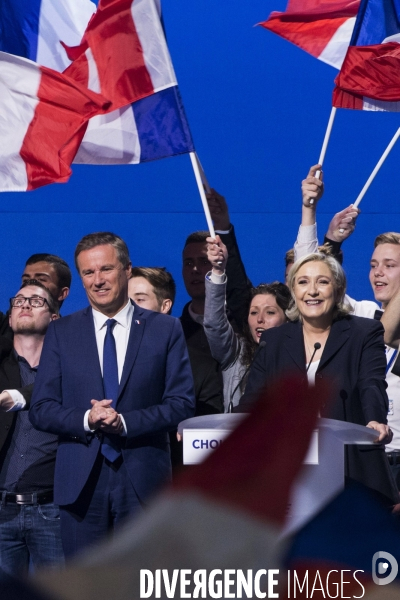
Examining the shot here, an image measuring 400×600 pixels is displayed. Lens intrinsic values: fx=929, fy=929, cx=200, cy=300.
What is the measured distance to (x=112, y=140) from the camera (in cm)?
464

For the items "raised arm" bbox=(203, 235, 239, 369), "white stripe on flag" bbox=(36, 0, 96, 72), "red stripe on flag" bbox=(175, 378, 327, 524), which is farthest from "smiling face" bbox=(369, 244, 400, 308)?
"red stripe on flag" bbox=(175, 378, 327, 524)

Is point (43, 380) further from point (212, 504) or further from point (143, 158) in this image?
point (212, 504)

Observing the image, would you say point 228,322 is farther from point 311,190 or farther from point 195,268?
point 311,190

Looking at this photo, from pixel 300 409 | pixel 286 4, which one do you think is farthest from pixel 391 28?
pixel 300 409

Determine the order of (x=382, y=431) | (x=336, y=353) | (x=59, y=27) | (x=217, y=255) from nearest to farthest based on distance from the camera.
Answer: (x=382, y=431), (x=336, y=353), (x=217, y=255), (x=59, y=27)

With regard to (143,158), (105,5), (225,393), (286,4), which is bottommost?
(225,393)

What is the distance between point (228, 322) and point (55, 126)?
1340mm

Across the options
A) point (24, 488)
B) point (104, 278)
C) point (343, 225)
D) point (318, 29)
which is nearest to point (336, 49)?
point (318, 29)

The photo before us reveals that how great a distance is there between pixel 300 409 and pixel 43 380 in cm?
296

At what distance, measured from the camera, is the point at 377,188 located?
5.71 meters

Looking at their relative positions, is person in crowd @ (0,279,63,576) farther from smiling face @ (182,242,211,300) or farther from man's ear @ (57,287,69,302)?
smiling face @ (182,242,211,300)

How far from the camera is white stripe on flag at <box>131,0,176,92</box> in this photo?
453cm

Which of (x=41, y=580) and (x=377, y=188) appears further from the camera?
(x=377, y=188)

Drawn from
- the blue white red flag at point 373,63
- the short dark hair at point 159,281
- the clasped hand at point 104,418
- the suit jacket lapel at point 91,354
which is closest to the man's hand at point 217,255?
the short dark hair at point 159,281
